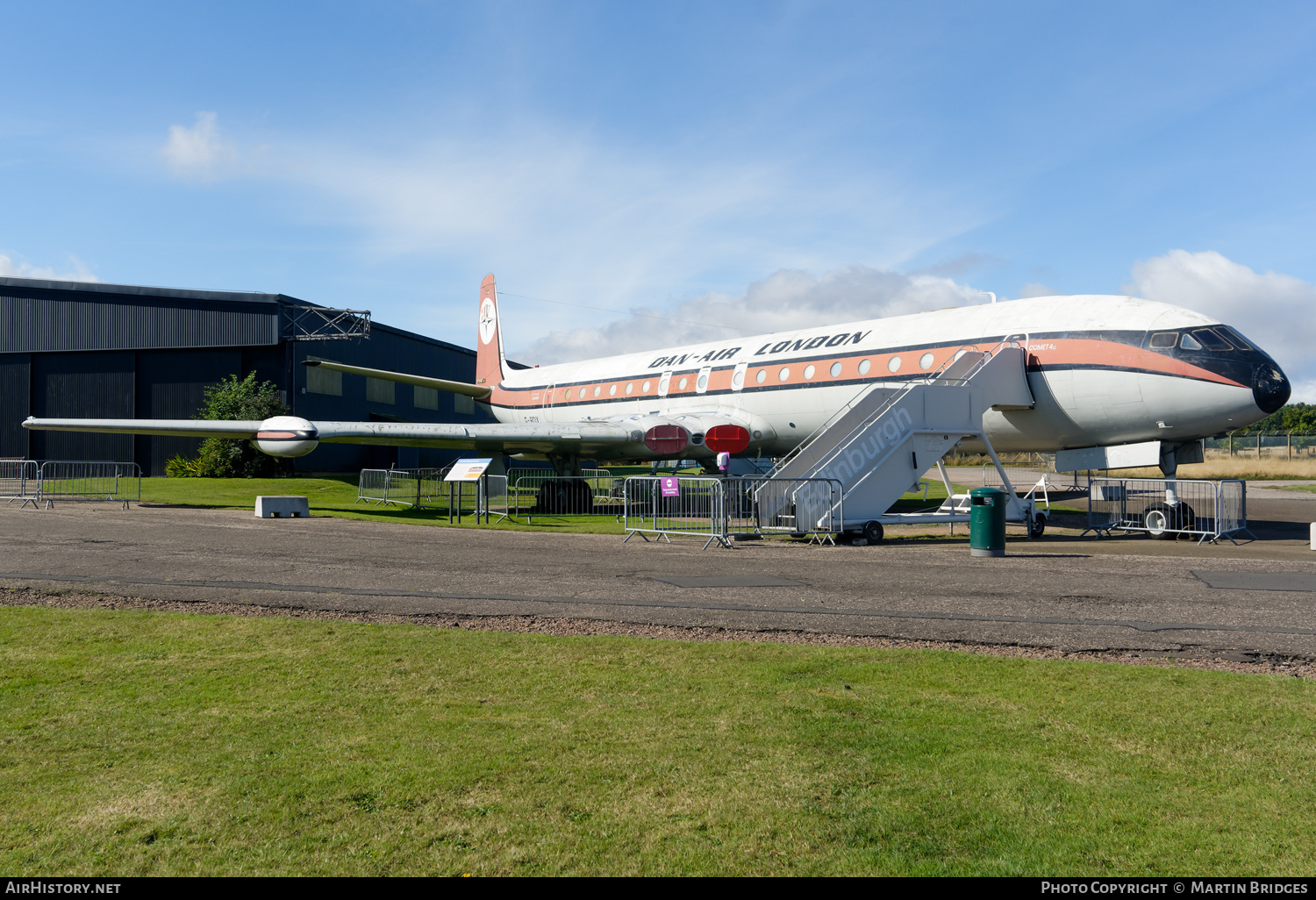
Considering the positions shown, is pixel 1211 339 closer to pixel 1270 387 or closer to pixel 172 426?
pixel 1270 387

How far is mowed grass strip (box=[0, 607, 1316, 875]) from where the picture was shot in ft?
10.8

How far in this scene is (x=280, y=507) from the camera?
22.3 m

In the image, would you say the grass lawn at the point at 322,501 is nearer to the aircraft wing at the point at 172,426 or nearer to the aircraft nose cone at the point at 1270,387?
the aircraft wing at the point at 172,426

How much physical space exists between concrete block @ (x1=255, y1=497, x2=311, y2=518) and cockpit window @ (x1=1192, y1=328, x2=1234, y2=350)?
21160 millimetres

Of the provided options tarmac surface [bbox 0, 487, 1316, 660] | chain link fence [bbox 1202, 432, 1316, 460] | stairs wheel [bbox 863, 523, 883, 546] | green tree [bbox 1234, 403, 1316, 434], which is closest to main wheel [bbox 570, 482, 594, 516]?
tarmac surface [bbox 0, 487, 1316, 660]

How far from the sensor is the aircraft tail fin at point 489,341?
117ft

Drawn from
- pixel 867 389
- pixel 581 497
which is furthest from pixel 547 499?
pixel 867 389

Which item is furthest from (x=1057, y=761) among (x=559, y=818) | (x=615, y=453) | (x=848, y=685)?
(x=615, y=453)

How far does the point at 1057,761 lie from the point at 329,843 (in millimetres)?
3438

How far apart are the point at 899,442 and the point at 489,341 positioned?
23.4 meters

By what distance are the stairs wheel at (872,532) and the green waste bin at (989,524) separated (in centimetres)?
233

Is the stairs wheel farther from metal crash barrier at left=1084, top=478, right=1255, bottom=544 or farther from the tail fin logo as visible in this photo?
the tail fin logo

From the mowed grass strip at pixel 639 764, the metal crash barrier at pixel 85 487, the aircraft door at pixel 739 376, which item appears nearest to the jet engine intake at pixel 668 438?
the aircraft door at pixel 739 376

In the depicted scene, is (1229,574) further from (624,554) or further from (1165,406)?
(624,554)
